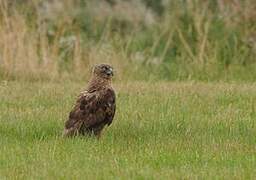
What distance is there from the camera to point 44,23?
16656mm

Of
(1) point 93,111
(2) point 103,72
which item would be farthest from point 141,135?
(2) point 103,72

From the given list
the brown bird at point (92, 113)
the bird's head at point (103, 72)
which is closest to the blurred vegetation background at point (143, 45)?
the bird's head at point (103, 72)

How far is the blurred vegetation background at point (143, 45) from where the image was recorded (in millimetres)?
15664

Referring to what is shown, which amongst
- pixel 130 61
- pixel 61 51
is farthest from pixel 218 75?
pixel 61 51

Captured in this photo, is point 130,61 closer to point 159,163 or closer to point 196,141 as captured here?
point 196,141

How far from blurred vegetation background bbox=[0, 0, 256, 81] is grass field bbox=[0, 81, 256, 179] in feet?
6.38

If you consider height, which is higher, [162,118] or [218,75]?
[162,118]

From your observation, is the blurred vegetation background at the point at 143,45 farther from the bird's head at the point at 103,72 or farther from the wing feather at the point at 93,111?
the wing feather at the point at 93,111

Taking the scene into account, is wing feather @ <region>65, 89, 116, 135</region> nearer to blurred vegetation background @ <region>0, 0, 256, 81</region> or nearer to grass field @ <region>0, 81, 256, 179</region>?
grass field @ <region>0, 81, 256, 179</region>

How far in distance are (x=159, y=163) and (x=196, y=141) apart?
46.3 inches

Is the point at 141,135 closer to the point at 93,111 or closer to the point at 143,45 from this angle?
the point at 93,111

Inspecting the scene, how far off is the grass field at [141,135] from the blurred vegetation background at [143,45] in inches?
76.5

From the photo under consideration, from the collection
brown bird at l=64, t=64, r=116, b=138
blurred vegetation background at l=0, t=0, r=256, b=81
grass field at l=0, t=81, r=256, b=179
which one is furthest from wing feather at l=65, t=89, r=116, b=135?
blurred vegetation background at l=0, t=0, r=256, b=81

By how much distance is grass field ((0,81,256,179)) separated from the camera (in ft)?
26.0
